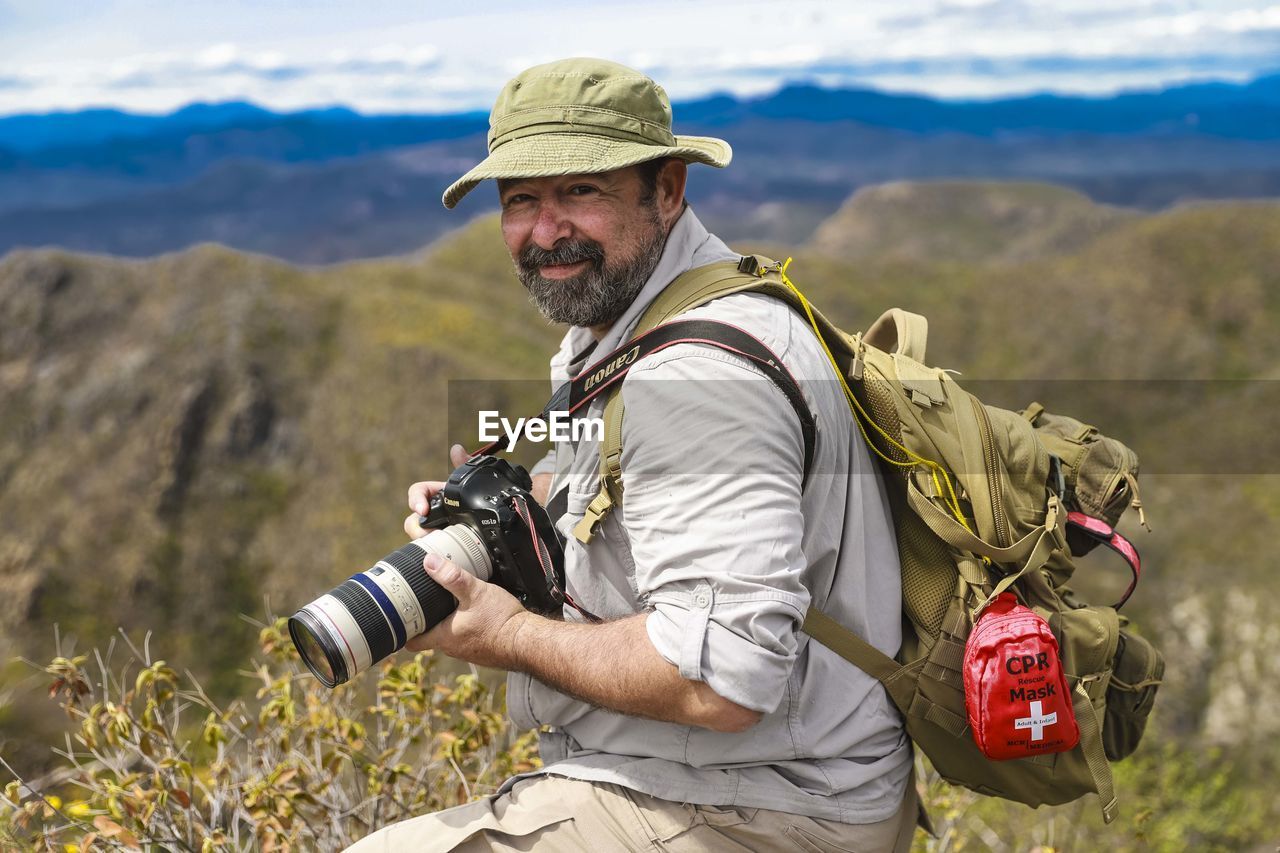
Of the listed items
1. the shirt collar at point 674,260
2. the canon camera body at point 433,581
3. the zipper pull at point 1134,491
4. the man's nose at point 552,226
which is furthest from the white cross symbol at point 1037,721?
the man's nose at point 552,226

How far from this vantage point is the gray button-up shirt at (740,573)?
88.4 inches

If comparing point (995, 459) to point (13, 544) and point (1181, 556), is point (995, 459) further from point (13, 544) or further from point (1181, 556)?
point (13, 544)

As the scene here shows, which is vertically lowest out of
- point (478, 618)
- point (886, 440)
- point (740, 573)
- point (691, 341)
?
point (478, 618)

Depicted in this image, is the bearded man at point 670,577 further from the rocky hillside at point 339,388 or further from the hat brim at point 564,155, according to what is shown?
Result: the rocky hillside at point 339,388

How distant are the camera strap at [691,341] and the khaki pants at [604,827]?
2.59 feet

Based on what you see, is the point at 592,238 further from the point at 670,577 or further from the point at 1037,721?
the point at 1037,721

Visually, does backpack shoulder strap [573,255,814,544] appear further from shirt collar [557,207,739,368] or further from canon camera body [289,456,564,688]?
canon camera body [289,456,564,688]

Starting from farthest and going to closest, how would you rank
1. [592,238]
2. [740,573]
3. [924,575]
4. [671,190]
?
[671,190] < [592,238] < [924,575] < [740,573]

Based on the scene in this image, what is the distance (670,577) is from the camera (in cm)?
228

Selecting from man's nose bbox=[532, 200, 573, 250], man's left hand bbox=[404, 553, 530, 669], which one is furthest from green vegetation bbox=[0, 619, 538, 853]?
man's nose bbox=[532, 200, 573, 250]

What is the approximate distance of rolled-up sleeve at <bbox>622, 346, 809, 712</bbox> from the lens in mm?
2223

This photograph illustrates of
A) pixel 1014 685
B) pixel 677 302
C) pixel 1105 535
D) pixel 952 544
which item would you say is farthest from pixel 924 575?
pixel 677 302

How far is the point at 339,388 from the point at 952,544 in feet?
227

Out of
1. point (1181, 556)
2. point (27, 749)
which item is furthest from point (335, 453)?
point (27, 749)
